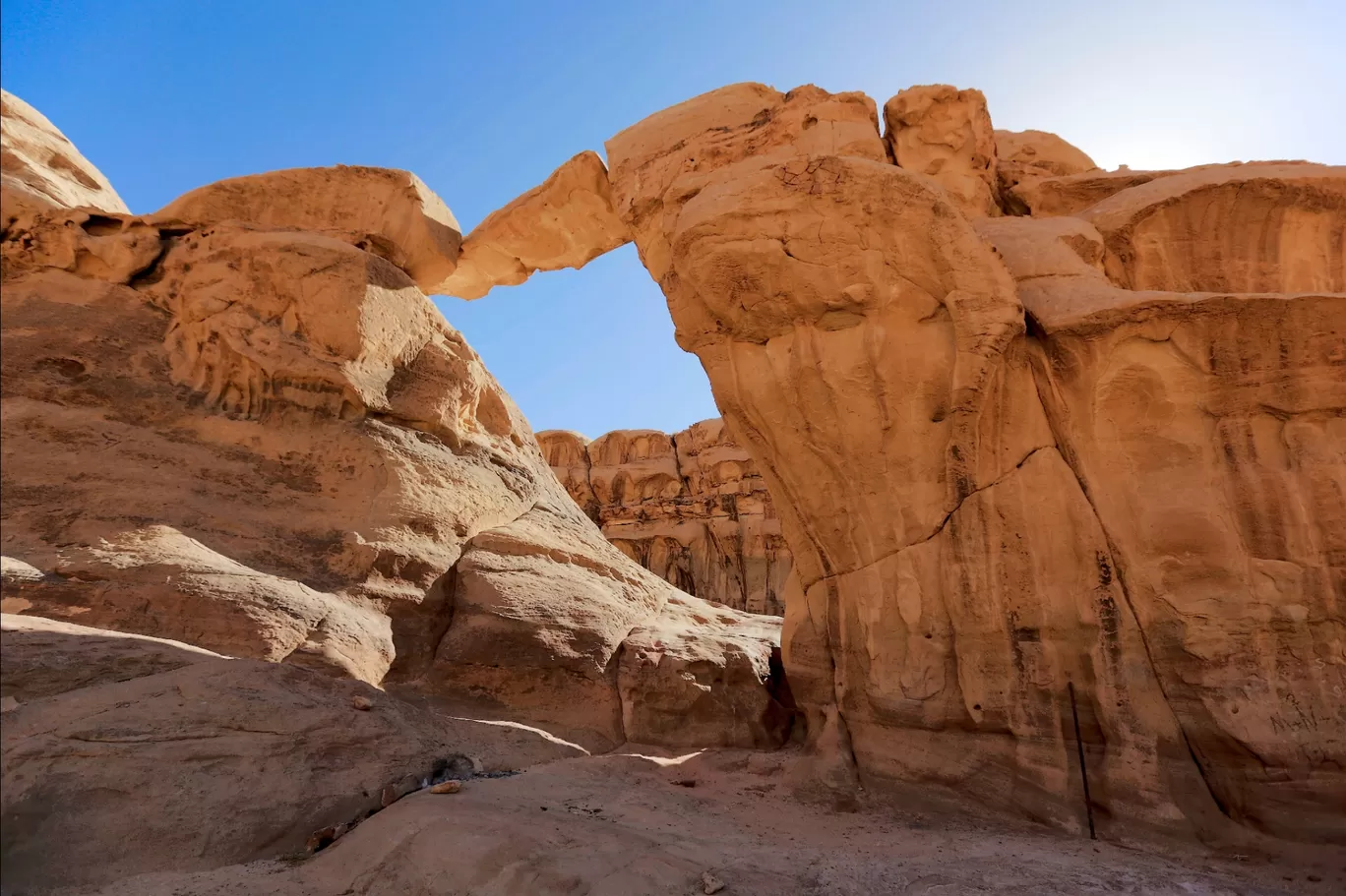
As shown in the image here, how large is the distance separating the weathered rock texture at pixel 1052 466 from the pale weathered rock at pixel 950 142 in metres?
0.08

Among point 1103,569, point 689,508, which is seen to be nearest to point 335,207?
point 1103,569

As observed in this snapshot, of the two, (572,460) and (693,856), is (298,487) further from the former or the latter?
(572,460)

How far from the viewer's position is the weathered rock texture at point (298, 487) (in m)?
5.00

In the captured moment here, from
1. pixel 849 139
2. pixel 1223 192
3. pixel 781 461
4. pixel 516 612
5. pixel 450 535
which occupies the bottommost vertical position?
pixel 516 612

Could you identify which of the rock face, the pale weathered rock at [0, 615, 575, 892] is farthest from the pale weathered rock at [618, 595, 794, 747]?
the rock face

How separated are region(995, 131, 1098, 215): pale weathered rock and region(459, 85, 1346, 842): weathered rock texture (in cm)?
86

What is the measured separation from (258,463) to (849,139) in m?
5.95

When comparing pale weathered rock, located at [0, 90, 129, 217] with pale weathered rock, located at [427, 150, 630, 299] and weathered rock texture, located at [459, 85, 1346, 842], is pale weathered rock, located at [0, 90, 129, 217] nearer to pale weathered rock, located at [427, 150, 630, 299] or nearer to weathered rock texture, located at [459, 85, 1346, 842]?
pale weathered rock, located at [427, 150, 630, 299]

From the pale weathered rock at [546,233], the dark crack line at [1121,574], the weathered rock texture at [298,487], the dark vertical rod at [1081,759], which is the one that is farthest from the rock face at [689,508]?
the dark vertical rod at [1081,759]

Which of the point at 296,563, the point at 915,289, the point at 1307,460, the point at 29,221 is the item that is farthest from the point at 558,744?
the point at 29,221

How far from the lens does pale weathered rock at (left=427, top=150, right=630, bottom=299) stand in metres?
8.50

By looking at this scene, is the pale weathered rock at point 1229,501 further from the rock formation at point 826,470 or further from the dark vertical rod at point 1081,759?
the dark vertical rod at point 1081,759

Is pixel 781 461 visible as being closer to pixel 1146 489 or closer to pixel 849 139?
pixel 1146 489

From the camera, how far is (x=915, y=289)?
5312 mm
